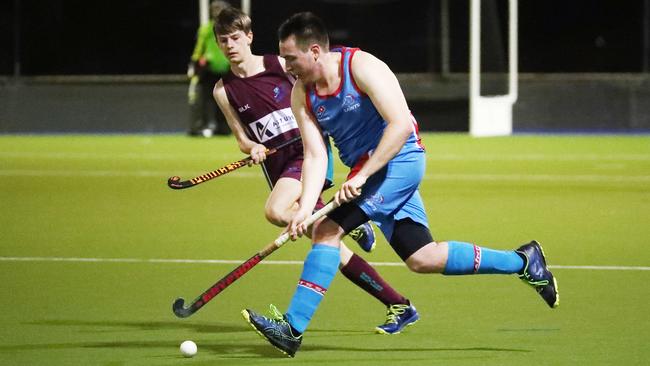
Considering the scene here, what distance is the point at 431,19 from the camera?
60.0 ft

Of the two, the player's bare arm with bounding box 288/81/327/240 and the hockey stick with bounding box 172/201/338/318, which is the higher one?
the player's bare arm with bounding box 288/81/327/240

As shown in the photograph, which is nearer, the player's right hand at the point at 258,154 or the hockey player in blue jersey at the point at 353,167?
the hockey player in blue jersey at the point at 353,167

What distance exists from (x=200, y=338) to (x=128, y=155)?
9.04 m

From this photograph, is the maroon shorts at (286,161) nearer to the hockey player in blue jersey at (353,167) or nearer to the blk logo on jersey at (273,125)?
the blk logo on jersey at (273,125)

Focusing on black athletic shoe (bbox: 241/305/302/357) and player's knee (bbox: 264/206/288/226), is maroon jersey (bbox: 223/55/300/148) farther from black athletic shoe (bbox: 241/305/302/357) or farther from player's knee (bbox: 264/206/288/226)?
black athletic shoe (bbox: 241/305/302/357)

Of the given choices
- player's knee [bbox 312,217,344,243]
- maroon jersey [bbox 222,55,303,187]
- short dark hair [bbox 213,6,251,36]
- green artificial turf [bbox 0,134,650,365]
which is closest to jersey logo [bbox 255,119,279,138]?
maroon jersey [bbox 222,55,303,187]

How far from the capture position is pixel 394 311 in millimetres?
5410

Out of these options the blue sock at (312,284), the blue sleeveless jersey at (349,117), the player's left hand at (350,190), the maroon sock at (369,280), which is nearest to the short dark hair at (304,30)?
the blue sleeveless jersey at (349,117)

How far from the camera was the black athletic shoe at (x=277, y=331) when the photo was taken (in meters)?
4.74

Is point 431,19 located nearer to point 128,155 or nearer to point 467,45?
point 467,45

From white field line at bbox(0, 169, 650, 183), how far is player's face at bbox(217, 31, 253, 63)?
532 cm

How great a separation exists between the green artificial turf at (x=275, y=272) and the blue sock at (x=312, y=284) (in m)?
0.17

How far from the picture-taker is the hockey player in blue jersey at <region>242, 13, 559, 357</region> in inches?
189

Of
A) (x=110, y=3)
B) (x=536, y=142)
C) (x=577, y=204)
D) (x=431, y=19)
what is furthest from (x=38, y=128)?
(x=577, y=204)
